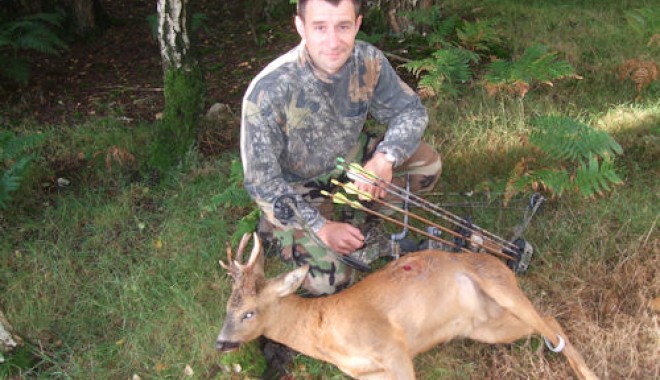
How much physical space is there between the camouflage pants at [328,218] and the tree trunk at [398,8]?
3.49 m

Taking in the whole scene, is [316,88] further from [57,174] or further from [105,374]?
[57,174]

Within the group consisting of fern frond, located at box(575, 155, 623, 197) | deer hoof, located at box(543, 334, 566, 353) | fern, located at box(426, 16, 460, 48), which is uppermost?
fern, located at box(426, 16, 460, 48)

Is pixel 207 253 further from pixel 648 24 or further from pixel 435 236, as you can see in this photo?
pixel 648 24

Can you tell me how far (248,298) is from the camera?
346cm

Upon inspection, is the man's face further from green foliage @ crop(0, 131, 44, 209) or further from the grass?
green foliage @ crop(0, 131, 44, 209)

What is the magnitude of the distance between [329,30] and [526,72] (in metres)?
2.89

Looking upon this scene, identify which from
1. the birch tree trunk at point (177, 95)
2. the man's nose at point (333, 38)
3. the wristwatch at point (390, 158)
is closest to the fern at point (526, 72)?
the wristwatch at point (390, 158)

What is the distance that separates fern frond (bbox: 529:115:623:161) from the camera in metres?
4.67

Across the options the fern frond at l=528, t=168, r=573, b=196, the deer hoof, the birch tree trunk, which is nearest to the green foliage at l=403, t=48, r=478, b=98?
the fern frond at l=528, t=168, r=573, b=196

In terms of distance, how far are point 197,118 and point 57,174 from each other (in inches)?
59.6

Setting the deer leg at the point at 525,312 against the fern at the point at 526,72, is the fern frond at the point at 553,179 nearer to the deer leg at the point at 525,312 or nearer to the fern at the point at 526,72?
the deer leg at the point at 525,312

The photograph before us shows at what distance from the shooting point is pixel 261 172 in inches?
159

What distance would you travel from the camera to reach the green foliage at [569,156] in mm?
4477

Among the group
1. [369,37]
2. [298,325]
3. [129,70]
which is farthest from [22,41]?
[298,325]
